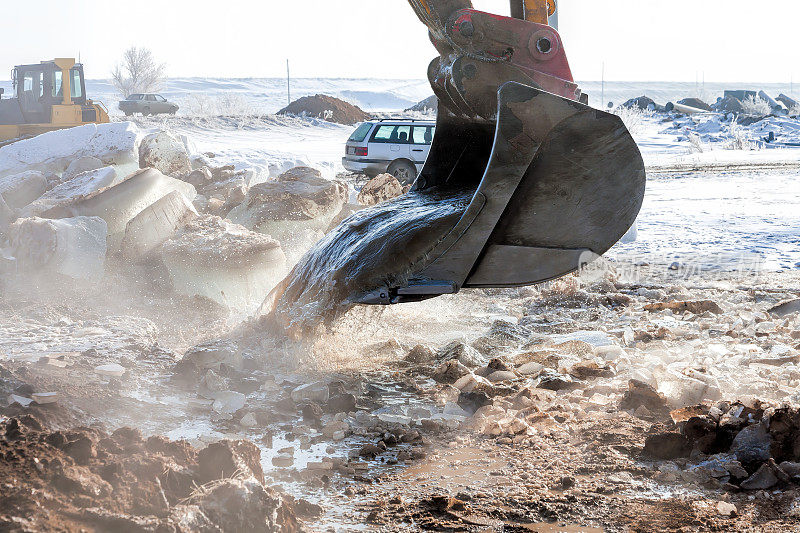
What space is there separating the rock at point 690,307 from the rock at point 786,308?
399 mm

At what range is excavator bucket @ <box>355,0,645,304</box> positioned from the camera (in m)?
3.71

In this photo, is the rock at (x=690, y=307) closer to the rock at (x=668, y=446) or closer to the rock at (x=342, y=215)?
the rock at (x=342, y=215)

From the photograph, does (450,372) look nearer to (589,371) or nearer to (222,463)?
(589,371)

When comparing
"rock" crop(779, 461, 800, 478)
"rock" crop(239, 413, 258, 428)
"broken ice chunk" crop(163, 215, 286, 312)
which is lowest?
"rock" crop(239, 413, 258, 428)

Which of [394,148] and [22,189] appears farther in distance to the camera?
[394,148]

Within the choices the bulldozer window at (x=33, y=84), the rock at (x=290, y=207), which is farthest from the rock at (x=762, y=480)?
the bulldozer window at (x=33, y=84)

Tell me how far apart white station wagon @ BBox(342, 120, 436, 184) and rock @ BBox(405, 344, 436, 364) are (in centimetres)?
909

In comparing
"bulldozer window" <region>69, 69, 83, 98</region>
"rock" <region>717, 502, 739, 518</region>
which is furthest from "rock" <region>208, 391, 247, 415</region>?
"bulldozer window" <region>69, 69, 83, 98</region>

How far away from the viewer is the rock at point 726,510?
304cm

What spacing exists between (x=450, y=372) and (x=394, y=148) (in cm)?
A: 997

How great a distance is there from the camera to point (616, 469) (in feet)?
11.5

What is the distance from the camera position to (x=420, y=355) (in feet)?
17.3

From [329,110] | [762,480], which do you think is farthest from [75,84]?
[329,110]

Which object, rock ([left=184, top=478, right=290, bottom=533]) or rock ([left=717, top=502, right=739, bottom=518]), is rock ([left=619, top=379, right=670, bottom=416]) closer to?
rock ([left=717, top=502, right=739, bottom=518])
